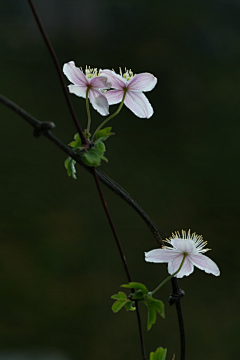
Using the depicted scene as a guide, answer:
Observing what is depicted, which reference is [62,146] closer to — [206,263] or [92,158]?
[92,158]

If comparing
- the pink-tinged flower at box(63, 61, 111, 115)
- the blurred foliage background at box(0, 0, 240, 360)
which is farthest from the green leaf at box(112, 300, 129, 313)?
the blurred foliage background at box(0, 0, 240, 360)

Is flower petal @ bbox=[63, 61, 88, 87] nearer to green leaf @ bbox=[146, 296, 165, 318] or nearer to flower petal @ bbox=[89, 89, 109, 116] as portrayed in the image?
flower petal @ bbox=[89, 89, 109, 116]

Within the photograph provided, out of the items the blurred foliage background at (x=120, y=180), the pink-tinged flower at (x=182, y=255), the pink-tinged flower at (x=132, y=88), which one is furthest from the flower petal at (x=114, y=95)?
the blurred foliage background at (x=120, y=180)

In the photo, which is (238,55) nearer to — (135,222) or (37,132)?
(135,222)

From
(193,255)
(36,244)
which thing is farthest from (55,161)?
(193,255)

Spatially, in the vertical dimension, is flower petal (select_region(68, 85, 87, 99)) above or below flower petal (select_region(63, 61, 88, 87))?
above

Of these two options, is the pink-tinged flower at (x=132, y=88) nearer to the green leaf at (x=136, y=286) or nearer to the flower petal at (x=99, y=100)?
the flower petal at (x=99, y=100)

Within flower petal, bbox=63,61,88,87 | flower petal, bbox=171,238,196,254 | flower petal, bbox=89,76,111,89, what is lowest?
flower petal, bbox=171,238,196,254
